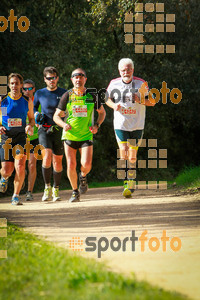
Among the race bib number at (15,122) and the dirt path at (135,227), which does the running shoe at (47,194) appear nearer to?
the dirt path at (135,227)

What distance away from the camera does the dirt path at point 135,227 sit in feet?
18.1

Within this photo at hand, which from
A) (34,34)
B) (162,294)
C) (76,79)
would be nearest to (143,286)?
(162,294)

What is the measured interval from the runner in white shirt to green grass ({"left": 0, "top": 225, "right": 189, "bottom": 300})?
542cm

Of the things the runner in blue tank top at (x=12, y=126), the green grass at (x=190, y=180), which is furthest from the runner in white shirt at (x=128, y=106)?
the green grass at (x=190, y=180)

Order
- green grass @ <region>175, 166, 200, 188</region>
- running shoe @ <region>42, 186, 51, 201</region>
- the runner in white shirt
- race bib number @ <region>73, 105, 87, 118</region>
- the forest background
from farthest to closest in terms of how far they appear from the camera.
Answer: the forest background < green grass @ <region>175, 166, 200, 188</region> < running shoe @ <region>42, 186, 51, 201</region> < the runner in white shirt < race bib number @ <region>73, 105, 87, 118</region>

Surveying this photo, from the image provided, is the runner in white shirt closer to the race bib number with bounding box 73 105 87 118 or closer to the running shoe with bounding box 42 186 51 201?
the race bib number with bounding box 73 105 87 118

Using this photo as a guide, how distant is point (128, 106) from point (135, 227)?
3.81 m

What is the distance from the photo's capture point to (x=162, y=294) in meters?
4.53

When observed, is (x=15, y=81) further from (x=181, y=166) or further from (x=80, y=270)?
(x=181, y=166)

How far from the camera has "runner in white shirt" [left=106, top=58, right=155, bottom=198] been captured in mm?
11516

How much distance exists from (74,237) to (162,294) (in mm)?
3274

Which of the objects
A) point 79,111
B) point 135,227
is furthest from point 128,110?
point 135,227

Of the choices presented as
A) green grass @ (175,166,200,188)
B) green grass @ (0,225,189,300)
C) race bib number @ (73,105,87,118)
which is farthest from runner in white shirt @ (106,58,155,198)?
green grass @ (0,225,189,300)

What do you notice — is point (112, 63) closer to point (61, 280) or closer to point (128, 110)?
point (128, 110)
